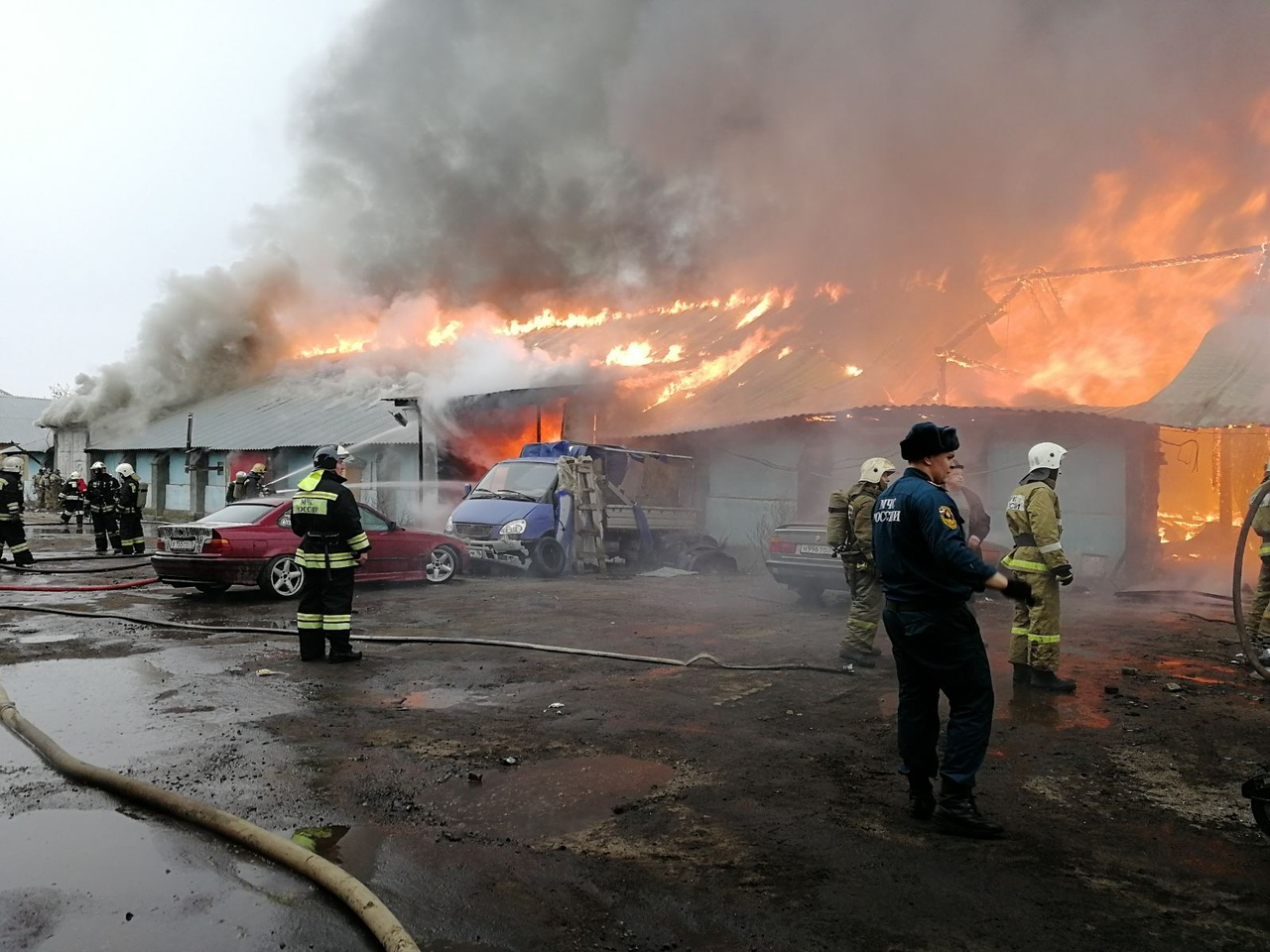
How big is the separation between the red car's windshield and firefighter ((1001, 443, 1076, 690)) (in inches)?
319

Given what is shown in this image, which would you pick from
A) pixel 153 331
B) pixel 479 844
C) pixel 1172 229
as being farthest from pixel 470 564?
pixel 153 331

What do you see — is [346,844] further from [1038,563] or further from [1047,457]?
[1047,457]

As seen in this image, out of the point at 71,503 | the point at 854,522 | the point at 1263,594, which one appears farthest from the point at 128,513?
the point at 1263,594

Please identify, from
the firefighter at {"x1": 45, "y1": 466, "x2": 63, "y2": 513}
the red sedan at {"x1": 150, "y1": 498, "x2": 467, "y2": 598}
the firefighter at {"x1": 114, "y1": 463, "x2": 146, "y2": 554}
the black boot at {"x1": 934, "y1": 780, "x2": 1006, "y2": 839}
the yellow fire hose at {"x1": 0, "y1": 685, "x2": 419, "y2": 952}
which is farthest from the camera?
the firefighter at {"x1": 45, "y1": 466, "x2": 63, "y2": 513}

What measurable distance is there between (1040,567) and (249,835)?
200 inches

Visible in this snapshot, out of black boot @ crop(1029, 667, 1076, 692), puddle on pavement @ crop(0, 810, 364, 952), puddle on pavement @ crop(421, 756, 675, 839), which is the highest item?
black boot @ crop(1029, 667, 1076, 692)

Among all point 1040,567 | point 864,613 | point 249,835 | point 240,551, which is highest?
point 1040,567

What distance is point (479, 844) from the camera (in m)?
3.29

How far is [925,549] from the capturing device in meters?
3.66

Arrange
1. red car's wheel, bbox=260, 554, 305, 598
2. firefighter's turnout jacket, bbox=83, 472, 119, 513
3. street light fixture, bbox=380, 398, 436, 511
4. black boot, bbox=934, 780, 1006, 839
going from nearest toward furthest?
black boot, bbox=934, 780, 1006, 839 → red car's wheel, bbox=260, 554, 305, 598 → firefighter's turnout jacket, bbox=83, 472, 119, 513 → street light fixture, bbox=380, 398, 436, 511

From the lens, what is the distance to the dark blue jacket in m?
3.56

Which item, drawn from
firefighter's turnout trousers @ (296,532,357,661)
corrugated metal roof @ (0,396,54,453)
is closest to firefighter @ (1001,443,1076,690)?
firefighter's turnout trousers @ (296,532,357,661)

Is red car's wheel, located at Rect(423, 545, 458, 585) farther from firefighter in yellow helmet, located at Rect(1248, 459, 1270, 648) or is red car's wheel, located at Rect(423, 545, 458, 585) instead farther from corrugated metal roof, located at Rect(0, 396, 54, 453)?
corrugated metal roof, located at Rect(0, 396, 54, 453)

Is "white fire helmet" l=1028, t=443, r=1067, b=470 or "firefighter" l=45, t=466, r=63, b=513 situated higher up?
"white fire helmet" l=1028, t=443, r=1067, b=470
